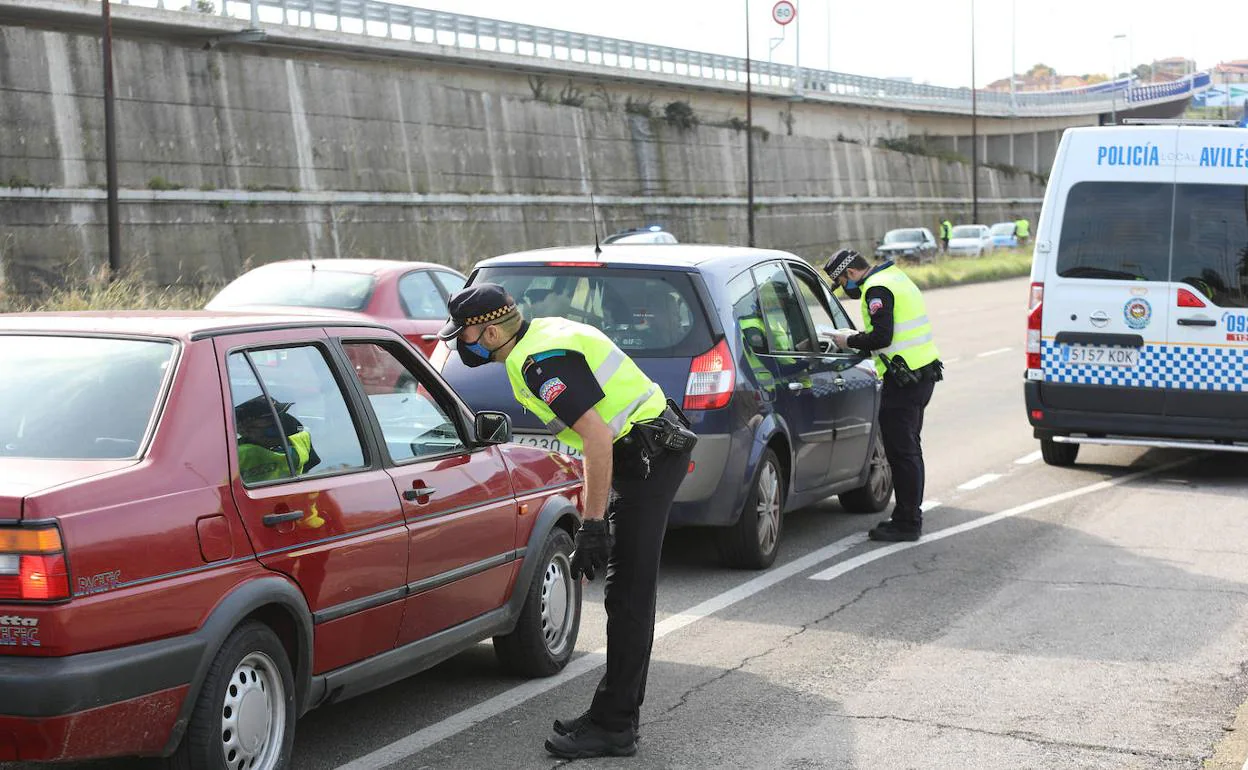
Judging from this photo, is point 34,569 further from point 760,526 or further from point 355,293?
point 355,293

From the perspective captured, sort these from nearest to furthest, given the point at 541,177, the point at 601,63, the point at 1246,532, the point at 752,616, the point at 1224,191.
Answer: the point at 752,616, the point at 1246,532, the point at 1224,191, the point at 541,177, the point at 601,63

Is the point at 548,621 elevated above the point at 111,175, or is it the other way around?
the point at 111,175

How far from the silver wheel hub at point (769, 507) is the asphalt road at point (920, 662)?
17 cm

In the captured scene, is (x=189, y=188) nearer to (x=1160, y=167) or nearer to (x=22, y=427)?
(x=1160, y=167)

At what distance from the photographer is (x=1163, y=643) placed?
23.6 feet

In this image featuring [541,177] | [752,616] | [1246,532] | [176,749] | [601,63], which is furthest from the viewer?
[601,63]

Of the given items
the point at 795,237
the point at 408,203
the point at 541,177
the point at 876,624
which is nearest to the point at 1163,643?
the point at 876,624

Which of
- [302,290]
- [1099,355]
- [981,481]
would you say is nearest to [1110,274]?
[1099,355]

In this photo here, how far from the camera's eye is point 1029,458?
13.6 metres

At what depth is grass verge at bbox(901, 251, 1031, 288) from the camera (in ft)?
155

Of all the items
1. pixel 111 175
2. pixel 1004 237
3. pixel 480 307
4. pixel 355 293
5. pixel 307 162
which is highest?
pixel 307 162

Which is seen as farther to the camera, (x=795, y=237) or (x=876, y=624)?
(x=795, y=237)

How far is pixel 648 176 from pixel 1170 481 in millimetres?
44230

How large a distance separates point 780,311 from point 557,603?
10.4ft
